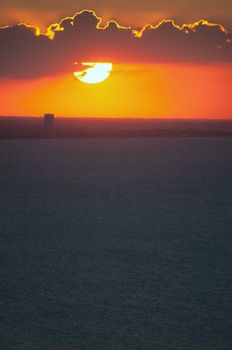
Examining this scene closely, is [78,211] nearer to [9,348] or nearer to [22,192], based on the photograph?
[22,192]

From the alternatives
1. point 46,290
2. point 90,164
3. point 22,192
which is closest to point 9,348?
point 46,290

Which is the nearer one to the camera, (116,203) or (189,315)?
(189,315)

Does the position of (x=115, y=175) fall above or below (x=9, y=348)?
above

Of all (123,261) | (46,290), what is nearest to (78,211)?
(123,261)

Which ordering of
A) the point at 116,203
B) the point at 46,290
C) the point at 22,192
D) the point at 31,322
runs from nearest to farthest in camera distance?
the point at 31,322 < the point at 46,290 < the point at 116,203 < the point at 22,192

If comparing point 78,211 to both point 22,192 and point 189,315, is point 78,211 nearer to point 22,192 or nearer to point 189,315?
point 22,192

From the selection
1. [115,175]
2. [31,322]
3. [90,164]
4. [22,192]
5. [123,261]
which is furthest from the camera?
[90,164]

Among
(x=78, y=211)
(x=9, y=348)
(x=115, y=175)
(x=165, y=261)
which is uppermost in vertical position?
(x=115, y=175)
